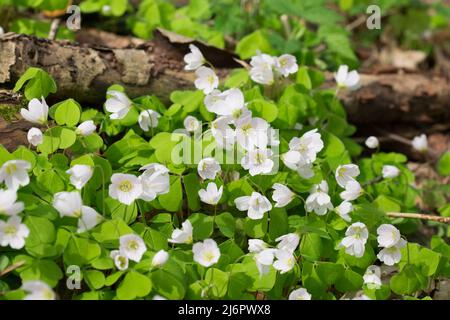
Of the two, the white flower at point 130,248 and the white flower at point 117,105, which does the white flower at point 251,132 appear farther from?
the white flower at point 130,248

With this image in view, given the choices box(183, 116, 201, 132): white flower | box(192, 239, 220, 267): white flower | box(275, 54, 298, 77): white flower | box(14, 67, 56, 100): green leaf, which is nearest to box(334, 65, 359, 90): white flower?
box(275, 54, 298, 77): white flower

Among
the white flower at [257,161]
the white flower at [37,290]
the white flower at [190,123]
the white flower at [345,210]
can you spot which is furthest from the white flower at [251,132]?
the white flower at [37,290]

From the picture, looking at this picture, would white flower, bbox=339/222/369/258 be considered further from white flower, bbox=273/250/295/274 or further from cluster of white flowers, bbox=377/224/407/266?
white flower, bbox=273/250/295/274

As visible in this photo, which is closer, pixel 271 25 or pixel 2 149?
pixel 2 149

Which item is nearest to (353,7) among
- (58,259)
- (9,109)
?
(9,109)

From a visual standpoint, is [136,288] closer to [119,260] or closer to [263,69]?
[119,260]
